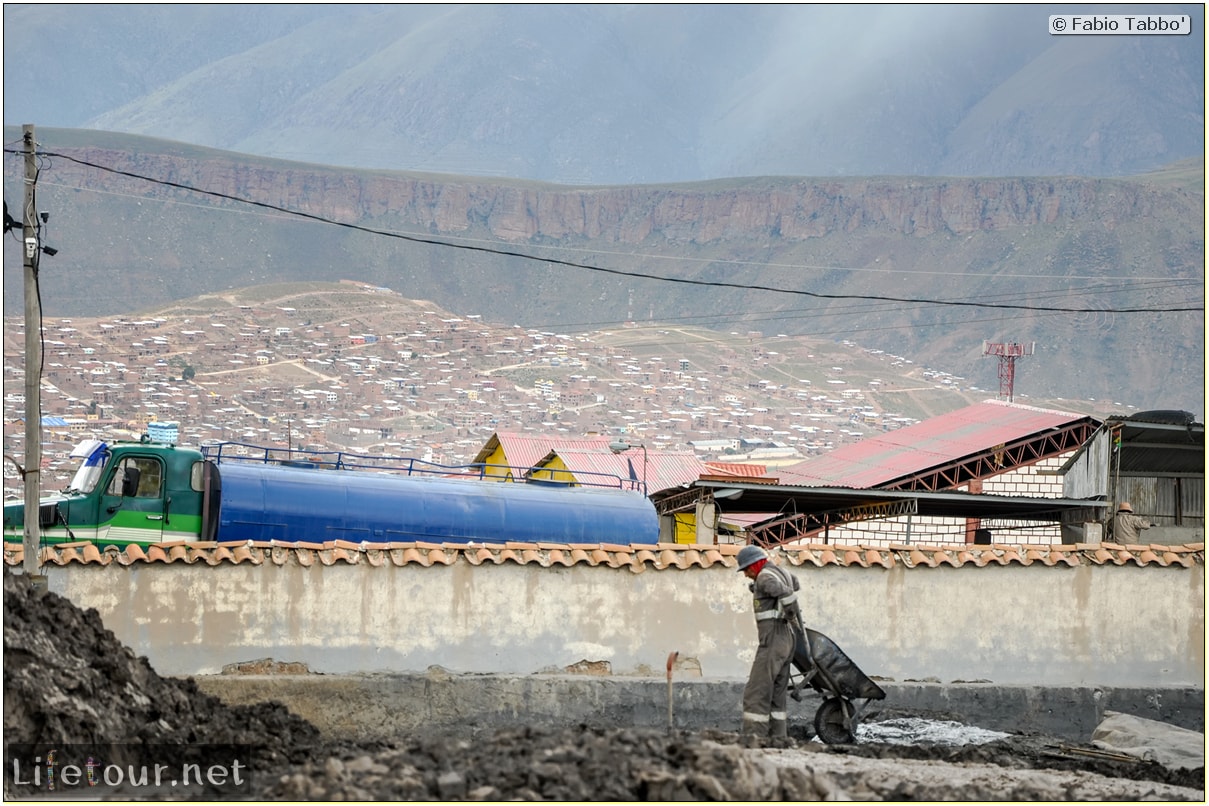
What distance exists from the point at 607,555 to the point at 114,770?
6275 millimetres

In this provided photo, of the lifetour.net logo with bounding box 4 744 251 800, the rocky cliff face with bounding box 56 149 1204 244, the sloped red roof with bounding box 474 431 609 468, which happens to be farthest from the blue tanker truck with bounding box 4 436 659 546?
the rocky cliff face with bounding box 56 149 1204 244

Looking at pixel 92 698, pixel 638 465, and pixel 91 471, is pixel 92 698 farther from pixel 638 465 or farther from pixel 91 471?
pixel 638 465

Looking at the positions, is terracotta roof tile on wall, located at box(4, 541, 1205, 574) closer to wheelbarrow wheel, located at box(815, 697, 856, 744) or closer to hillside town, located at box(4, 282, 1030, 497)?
wheelbarrow wheel, located at box(815, 697, 856, 744)

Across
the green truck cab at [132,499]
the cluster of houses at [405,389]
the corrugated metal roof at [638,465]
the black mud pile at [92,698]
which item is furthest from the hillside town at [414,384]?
the black mud pile at [92,698]

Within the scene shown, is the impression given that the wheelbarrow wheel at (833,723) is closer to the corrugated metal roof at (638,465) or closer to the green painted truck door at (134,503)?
the green painted truck door at (134,503)

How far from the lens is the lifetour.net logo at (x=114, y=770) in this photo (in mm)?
10000

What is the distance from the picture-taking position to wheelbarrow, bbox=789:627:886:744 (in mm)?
13281

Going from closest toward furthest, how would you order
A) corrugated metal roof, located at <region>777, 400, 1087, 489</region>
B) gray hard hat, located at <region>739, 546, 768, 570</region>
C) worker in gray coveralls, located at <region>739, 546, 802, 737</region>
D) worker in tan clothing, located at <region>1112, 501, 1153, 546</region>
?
worker in gray coveralls, located at <region>739, 546, 802, 737</region> → gray hard hat, located at <region>739, 546, 768, 570</region> → worker in tan clothing, located at <region>1112, 501, 1153, 546</region> → corrugated metal roof, located at <region>777, 400, 1087, 489</region>

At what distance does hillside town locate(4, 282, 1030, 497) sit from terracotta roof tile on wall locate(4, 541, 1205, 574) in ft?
225

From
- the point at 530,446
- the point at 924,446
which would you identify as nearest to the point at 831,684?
the point at 924,446

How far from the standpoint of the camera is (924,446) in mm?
37594

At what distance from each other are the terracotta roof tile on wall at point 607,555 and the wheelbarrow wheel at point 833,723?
223cm

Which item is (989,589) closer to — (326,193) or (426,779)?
(426,779)

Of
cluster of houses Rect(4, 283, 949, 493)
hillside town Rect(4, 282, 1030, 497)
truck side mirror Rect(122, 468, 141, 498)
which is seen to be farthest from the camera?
hillside town Rect(4, 282, 1030, 497)
